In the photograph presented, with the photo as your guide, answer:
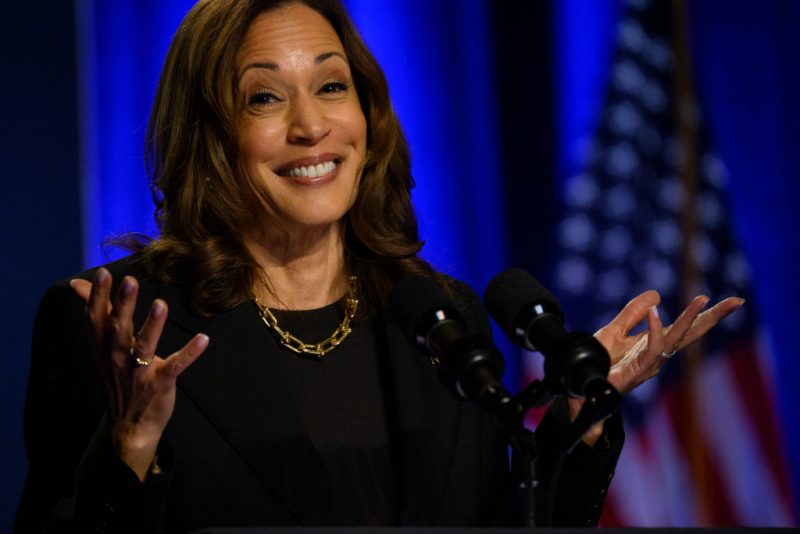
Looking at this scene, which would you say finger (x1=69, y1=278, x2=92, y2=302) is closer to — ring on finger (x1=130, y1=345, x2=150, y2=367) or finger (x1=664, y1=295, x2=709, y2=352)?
ring on finger (x1=130, y1=345, x2=150, y2=367)

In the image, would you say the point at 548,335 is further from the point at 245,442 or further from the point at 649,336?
the point at 245,442

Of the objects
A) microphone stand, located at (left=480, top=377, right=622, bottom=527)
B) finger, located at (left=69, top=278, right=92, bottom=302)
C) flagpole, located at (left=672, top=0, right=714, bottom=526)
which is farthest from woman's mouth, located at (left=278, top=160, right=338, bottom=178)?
flagpole, located at (left=672, top=0, right=714, bottom=526)

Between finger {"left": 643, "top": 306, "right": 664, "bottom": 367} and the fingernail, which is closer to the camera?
the fingernail

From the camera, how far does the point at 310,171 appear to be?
6.19 ft

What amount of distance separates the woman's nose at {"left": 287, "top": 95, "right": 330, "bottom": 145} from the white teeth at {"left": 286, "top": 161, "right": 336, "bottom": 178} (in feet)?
0.14

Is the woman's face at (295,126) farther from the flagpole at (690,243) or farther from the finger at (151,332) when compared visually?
the flagpole at (690,243)

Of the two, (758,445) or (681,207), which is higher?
(681,207)

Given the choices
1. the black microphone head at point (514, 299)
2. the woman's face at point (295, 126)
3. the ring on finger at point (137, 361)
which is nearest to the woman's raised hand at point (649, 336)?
the black microphone head at point (514, 299)

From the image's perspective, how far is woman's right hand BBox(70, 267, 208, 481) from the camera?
1326 millimetres

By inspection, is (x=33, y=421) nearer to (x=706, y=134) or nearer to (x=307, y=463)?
(x=307, y=463)

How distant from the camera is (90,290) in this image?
1381 mm

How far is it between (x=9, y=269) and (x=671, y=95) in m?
1.90

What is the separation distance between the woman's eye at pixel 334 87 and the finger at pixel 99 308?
728 millimetres

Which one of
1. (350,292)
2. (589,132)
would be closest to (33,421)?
(350,292)
